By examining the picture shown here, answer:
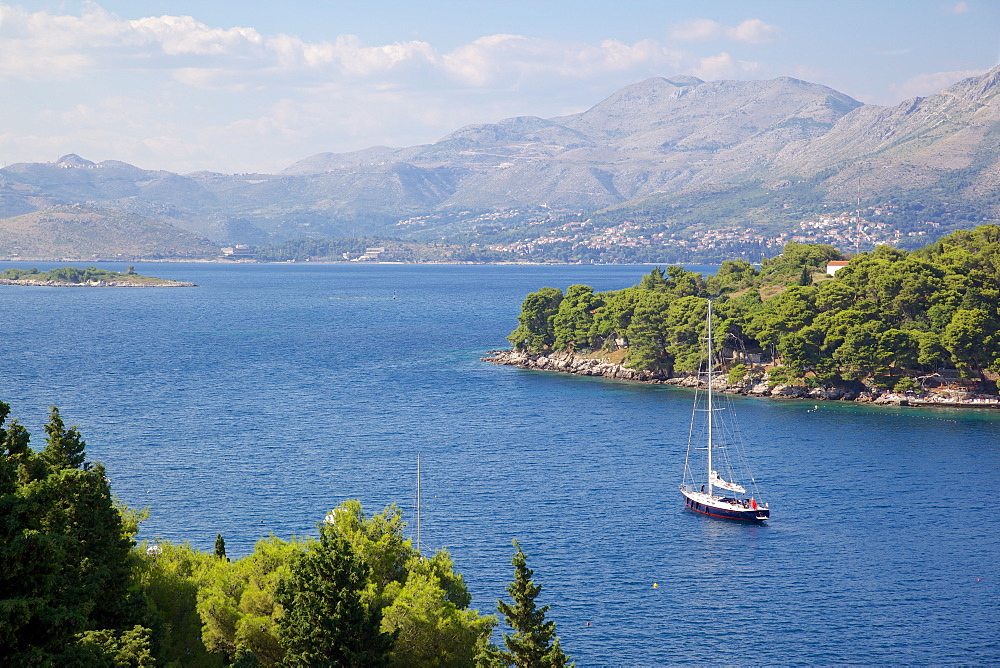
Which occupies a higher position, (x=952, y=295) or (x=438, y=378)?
(x=952, y=295)

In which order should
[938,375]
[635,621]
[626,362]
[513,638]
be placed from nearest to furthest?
1. [513,638]
2. [635,621]
3. [938,375]
4. [626,362]

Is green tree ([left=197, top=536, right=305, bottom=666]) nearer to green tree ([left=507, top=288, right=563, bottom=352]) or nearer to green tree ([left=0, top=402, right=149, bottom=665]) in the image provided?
green tree ([left=0, top=402, right=149, bottom=665])

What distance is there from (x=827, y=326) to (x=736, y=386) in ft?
36.8

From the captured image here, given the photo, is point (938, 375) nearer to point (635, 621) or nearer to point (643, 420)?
point (643, 420)

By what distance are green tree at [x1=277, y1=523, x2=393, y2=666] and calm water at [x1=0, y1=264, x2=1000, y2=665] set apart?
15787mm

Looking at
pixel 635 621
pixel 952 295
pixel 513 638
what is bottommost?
pixel 635 621

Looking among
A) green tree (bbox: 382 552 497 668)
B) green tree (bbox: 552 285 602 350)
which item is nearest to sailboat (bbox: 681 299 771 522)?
green tree (bbox: 382 552 497 668)

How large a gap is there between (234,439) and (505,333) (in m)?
83.2

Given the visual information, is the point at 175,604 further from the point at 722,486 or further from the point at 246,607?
the point at 722,486

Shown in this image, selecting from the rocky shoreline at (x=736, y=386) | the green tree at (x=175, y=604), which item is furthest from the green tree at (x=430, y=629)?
the rocky shoreline at (x=736, y=386)

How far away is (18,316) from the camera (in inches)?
7092

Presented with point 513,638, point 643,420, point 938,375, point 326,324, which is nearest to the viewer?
point 513,638

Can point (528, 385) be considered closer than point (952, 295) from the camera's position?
No

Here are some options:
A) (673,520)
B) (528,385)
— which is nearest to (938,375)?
(528,385)
